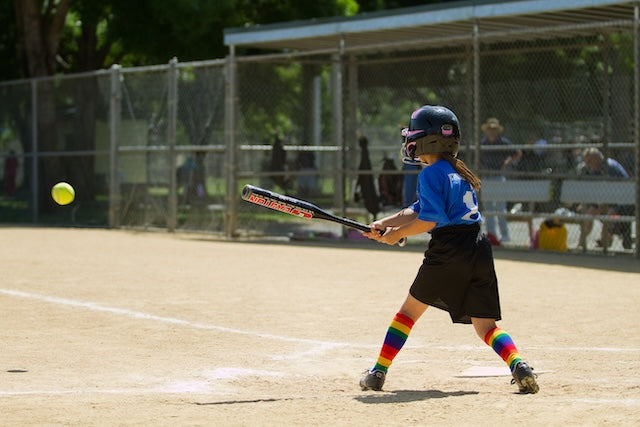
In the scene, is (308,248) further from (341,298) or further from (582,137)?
(341,298)

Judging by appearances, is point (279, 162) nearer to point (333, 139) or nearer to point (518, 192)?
point (333, 139)

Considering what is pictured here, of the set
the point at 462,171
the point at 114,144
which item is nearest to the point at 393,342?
the point at 462,171

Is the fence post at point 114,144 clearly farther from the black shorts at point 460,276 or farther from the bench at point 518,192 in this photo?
the black shorts at point 460,276

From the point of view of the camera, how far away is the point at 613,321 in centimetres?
867

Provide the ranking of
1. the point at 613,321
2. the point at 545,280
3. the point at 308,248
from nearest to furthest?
the point at 613,321, the point at 545,280, the point at 308,248

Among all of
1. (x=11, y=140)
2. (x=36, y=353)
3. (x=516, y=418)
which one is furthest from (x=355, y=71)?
(x=516, y=418)

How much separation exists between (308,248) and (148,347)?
330 inches

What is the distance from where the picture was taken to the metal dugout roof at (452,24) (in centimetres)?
1469

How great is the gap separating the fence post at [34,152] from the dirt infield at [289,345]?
26.1 feet

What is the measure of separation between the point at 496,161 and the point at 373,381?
11135mm

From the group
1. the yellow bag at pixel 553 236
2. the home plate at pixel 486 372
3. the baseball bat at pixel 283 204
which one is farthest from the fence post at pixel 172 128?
the home plate at pixel 486 372

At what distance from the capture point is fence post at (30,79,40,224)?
70.3 ft

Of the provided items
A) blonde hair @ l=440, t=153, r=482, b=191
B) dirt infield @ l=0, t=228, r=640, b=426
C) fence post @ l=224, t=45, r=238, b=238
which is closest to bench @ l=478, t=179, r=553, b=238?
dirt infield @ l=0, t=228, r=640, b=426

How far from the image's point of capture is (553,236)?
15.0 m
